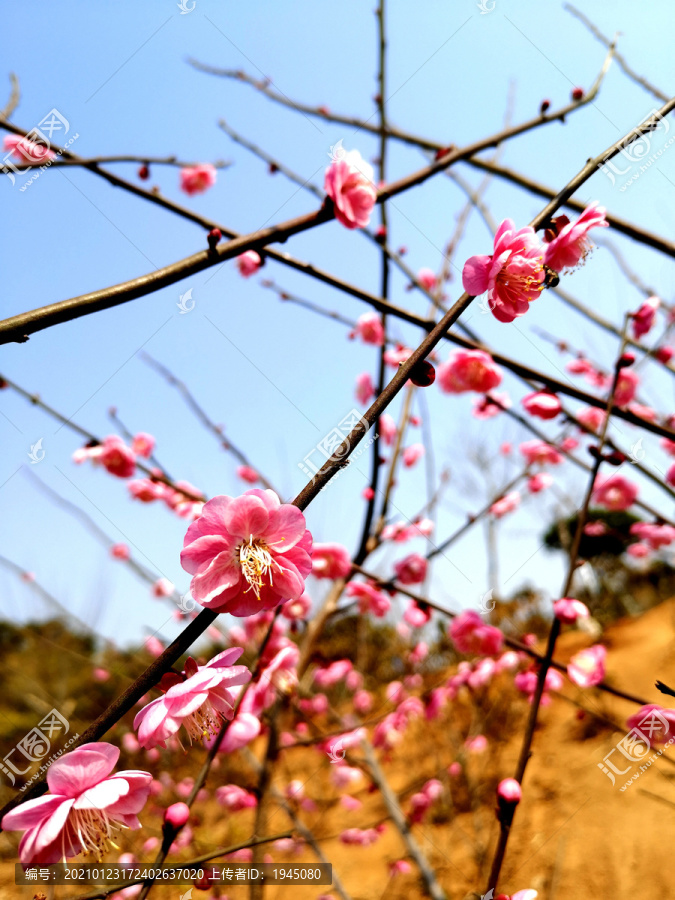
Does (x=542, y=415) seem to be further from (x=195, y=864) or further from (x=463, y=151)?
(x=195, y=864)

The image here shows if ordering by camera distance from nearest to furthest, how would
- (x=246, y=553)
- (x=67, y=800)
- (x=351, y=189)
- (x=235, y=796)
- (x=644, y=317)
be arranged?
(x=67, y=800) < (x=246, y=553) < (x=351, y=189) < (x=644, y=317) < (x=235, y=796)

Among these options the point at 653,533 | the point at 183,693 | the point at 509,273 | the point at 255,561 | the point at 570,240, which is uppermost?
the point at 653,533

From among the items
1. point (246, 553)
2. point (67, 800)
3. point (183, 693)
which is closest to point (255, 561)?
point (246, 553)

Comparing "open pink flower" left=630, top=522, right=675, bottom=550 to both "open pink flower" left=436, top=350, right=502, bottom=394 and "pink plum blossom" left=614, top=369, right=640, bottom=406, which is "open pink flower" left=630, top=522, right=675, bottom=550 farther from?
"open pink flower" left=436, top=350, right=502, bottom=394

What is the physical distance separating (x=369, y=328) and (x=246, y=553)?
8.83 feet

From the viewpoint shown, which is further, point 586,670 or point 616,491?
point 616,491

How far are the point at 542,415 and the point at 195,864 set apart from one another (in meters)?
1.73

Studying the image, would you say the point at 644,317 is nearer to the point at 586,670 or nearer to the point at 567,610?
the point at 567,610

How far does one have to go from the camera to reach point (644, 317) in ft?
6.63

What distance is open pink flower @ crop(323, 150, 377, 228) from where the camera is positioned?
1211 mm

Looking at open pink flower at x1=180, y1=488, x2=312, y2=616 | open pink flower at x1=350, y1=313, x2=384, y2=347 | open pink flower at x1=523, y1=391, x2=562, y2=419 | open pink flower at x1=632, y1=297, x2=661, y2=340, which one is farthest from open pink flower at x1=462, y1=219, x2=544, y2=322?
open pink flower at x1=350, y1=313, x2=384, y2=347

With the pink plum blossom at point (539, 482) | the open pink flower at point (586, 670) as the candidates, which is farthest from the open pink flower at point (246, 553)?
the pink plum blossom at point (539, 482)

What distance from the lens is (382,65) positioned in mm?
1881

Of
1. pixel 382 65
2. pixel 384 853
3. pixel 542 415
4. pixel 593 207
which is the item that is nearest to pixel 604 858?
pixel 384 853
